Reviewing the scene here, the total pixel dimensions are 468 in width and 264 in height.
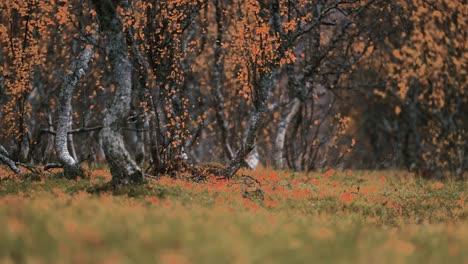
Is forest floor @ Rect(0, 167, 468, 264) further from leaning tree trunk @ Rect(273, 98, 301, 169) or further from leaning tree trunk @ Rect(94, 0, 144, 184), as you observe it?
leaning tree trunk @ Rect(273, 98, 301, 169)

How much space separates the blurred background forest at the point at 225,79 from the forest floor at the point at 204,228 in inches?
73.4

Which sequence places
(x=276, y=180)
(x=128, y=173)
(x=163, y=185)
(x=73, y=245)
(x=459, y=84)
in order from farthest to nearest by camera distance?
(x=459, y=84) < (x=276, y=180) < (x=163, y=185) < (x=128, y=173) < (x=73, y=245)

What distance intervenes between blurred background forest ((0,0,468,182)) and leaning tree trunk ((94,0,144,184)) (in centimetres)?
3

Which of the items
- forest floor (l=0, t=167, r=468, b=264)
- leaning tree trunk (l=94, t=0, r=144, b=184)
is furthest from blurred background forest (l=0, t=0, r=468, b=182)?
forest floor (l=0, t=167, r=468, b=264)

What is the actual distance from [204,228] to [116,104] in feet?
18.8

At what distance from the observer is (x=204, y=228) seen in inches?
289

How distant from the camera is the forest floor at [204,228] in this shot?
245 inches

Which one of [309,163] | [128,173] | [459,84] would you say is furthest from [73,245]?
[459,84]

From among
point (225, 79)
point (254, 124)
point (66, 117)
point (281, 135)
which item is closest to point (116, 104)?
point (66, 117)

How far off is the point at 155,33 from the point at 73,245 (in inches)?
404

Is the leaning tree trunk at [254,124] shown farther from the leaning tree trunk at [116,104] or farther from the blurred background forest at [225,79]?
the leaning tree trunk at [116,104]

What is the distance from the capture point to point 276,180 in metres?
17.0

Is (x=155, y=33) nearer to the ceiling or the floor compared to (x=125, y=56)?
nearer to the ceiling

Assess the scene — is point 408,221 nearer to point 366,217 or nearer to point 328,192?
point 366,217
